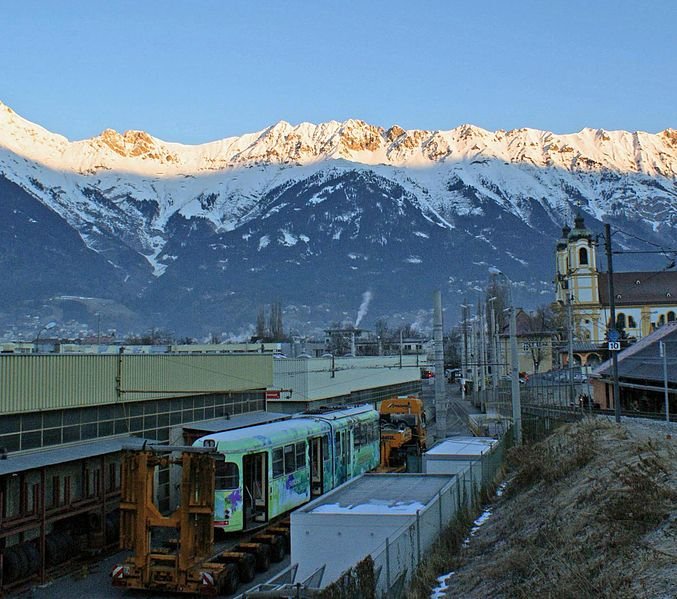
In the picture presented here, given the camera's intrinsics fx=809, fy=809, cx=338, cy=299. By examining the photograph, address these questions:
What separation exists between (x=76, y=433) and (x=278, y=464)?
6051 mm

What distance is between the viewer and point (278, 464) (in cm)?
2016

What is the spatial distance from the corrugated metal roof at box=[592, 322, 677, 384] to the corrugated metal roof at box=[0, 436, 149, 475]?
66.6 feet

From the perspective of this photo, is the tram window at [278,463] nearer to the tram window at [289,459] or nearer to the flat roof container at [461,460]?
the tram window at [289,459]

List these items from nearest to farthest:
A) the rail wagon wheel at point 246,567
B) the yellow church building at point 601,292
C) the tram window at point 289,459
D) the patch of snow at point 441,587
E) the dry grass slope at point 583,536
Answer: the dry grass slope at point 583,536 < the patch of snow at point 441,587 < the rail wagon wheel at point 246,567 < the tram window at point 289,459 < the yellow church building at point 601,292

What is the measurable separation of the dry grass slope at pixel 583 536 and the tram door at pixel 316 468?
5.67 meters

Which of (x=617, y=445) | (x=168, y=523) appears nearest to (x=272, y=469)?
(x=168, y=523)

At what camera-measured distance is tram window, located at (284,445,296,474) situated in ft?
67.8

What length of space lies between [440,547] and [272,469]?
17.6 feet

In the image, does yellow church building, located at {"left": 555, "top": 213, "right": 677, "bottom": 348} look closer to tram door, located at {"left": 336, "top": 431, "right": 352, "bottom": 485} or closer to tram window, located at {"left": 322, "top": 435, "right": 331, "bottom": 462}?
tram door, located at {"left": 336, "top": 431, "right": 352, "bottom": 485}

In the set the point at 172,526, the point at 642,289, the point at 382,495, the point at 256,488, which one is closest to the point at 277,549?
the point at 256,488

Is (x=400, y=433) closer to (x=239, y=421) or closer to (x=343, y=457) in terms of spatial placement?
(x=239, y=421)

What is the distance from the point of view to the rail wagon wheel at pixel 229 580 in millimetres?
→ 16234

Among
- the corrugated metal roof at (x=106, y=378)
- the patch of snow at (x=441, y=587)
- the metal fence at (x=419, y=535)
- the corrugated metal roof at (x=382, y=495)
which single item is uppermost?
the corrugated metal roof at (x=106, y=378)

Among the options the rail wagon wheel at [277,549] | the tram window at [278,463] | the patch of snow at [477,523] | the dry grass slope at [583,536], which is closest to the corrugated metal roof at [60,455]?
the tram window at [278,463]
